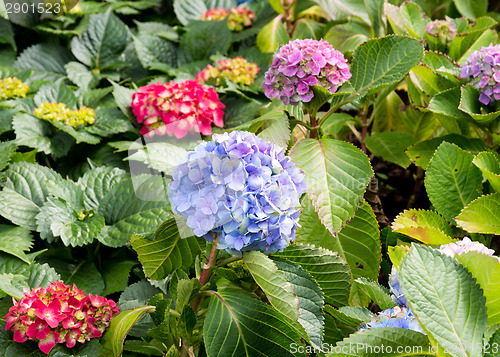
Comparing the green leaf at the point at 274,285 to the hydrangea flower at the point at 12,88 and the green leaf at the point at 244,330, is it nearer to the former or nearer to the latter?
the green leaf at the point at 244,330

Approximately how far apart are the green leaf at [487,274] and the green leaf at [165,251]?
0.54m

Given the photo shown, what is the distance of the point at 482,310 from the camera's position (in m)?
0.75

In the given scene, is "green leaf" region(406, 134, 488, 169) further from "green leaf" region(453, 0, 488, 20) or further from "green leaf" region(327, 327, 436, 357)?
"green leaf" region(453, 0, 488, 20)

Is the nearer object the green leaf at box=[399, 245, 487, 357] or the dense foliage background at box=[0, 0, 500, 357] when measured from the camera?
the green leaf at box=[399, 245, 487, 357]

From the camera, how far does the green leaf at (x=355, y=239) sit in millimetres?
1199

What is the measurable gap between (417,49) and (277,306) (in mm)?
776

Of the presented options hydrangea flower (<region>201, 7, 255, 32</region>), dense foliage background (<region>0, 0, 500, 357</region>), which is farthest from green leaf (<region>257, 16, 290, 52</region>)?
hydrangea flower (<region>201, 7, 255, 32</region>)

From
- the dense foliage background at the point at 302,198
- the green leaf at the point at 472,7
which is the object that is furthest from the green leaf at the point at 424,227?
the green leaf at the point at 472,7

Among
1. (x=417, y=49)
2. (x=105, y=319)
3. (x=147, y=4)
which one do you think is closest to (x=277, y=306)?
(x=105, y=319)

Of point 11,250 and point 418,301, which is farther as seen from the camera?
point 11,250

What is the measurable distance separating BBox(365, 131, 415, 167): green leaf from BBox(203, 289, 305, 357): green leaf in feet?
2.83

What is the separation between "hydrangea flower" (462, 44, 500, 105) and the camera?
1337 mm

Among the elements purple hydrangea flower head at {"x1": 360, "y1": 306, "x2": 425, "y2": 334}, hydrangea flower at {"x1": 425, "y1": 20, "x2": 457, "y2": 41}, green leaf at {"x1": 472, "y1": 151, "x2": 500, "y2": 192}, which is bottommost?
purple hydrangea flower head at {"x1": 360, "y1": 306, "x2": 425, "y2": 334}

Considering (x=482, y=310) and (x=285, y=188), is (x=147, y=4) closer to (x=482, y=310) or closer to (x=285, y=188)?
(x=285, y=188)
